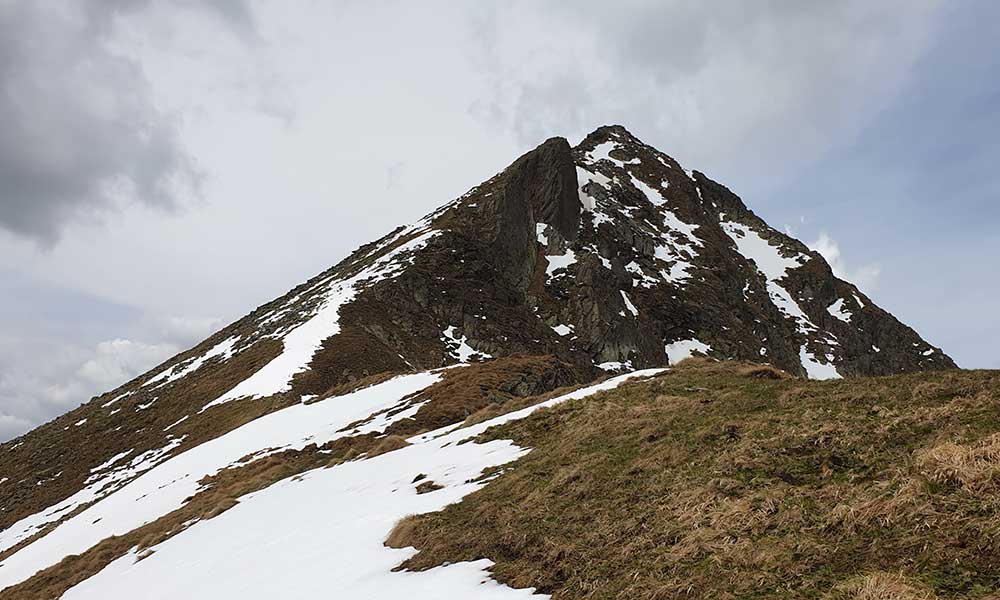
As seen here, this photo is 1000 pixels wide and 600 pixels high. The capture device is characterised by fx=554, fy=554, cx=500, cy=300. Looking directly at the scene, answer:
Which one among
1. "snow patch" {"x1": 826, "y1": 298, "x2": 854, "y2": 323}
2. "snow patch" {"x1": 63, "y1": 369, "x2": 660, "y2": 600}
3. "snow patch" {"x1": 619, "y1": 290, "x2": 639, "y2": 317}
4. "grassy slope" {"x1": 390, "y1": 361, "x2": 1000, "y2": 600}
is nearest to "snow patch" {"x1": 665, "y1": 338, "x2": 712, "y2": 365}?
"snow patch" {"x1": 619, "y1": 290, "x2": 639, "y2": 317}

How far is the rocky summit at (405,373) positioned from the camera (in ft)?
47.3

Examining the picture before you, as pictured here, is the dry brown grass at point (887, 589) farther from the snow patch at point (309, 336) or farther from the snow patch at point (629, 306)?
the snow patch at point (629, 306)

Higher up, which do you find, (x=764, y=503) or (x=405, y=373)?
(x=405, y=373)

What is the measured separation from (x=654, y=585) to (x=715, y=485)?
2.89 m

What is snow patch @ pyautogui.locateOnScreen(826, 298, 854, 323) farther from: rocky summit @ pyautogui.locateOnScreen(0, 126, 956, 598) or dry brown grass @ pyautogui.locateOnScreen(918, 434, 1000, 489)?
dry brown grass @ pyautogui.locateOnScreen(918, 434, 1000, 489)

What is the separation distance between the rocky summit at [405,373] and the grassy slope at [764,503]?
139 cm

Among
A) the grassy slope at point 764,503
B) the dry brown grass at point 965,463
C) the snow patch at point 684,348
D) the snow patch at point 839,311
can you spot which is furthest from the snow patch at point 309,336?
the snow patch at point 839,311

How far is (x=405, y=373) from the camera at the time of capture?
39594mm

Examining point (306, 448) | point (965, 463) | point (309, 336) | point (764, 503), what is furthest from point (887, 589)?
point (309, 336)

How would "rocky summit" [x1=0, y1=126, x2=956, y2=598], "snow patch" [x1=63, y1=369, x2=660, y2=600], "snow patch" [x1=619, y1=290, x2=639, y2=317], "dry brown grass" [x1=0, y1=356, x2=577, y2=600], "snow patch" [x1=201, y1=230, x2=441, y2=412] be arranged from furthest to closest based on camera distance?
"snow patch" [x1=619, y1=290, x2=639, y2=317] → "snow patch" [x1=201, y1=230, x2=441, y2=412] → "dry brown grass" [x1=0, y1=356, x2=577, y2=600] → "rocky summit" [x1=0, y1=126, x2=956, y2=598] → "snow patch" [x1=63, y1=369, x2=660, y2=600]

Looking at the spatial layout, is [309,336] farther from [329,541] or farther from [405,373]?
[329,541]

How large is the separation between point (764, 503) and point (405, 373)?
3338 centimetres

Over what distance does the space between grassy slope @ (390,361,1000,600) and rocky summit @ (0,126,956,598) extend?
4.56ft

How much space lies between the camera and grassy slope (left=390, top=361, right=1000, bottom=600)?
616 cm
